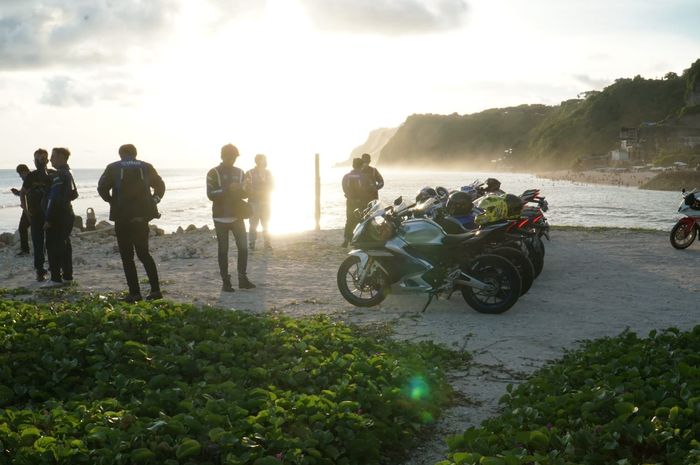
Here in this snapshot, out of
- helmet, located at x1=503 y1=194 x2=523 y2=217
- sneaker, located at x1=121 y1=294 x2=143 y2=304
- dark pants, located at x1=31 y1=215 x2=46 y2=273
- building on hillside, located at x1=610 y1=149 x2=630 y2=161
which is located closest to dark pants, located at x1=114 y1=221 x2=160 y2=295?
sneaker, located at x1=121 y1=294 x2=143 y2=304

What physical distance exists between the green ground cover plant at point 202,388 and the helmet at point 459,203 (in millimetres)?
4210

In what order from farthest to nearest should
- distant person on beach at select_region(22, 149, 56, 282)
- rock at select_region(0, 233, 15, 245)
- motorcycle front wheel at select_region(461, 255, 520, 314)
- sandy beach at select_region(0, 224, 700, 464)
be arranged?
rock at select_region(0, 233, 15, 245)
distant person on beach at select_region(22, 149, 56, 282)
motorcycle front wheel at select_region(461, 255, 520, 314)
sandy beach at select_region(0, 224, 700, 464)

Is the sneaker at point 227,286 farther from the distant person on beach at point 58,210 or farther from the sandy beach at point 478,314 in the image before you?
the distant person on beach at point 58,210

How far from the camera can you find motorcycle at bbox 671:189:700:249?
49.4ft

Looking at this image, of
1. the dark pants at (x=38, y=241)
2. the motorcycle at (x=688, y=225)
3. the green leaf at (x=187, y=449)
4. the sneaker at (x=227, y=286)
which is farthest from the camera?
the motorcycle at (x=688, y=225)

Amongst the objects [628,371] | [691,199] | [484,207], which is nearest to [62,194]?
[484,207]

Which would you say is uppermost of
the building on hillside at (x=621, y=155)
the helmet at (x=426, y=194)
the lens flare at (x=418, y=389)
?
the building on hillside at (x=621, y=155)

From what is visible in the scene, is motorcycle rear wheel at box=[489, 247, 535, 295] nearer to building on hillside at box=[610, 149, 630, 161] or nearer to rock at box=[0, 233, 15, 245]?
rock at box=[0, 233, 15, 245]

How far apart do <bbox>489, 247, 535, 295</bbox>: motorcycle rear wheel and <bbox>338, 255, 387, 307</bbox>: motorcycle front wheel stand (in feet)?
5.14

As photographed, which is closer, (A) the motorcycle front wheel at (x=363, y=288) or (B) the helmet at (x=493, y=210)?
(A) the motorcycle front wheel at (x=363, y=288)

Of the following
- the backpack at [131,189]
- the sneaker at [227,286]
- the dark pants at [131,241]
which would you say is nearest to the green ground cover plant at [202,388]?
the dark pants at [131,241]

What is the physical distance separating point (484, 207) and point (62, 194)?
666 centimetres

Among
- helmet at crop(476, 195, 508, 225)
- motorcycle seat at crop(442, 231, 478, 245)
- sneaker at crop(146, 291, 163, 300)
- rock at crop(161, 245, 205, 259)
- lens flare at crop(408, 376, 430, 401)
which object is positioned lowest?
lens flare at crop(408, 376, 430, 401)

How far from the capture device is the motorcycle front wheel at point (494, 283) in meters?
8.93
